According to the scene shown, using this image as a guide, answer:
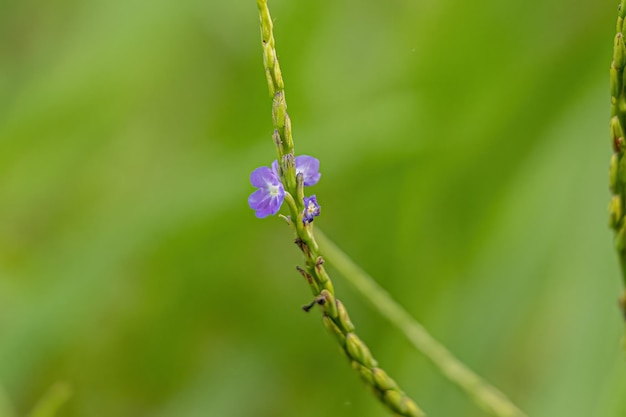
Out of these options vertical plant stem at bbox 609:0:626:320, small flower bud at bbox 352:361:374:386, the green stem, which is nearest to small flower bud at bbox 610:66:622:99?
vertical plant stem at bbox 609:0:626:320

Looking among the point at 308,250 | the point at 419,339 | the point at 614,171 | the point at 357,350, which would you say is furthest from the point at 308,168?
the point at 419,339

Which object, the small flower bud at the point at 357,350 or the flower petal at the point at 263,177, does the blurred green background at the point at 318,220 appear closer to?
the small flower bud at the point at 357,350

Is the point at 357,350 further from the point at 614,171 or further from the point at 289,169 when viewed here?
the point at 614,171

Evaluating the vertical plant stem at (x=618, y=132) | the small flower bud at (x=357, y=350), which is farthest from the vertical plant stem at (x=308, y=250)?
the vertical plant stem at (x=618, y=132)

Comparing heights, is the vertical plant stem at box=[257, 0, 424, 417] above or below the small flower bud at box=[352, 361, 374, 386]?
above

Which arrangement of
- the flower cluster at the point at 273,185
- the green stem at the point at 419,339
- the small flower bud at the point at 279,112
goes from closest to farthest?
the small flower bud at the point at 279,112, the flower cluster at the point at 273,185, the green stem at the point at 419,339

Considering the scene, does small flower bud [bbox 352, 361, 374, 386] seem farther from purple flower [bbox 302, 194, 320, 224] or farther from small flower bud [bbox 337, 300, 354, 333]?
purple flower [bbox 302, 194, 320, 224]

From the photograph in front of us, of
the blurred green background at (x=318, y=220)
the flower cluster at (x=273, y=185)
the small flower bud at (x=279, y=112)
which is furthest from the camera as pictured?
the blurred green background at (x=318, y=220)

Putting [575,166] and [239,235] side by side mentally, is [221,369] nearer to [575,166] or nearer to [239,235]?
[239,235]
